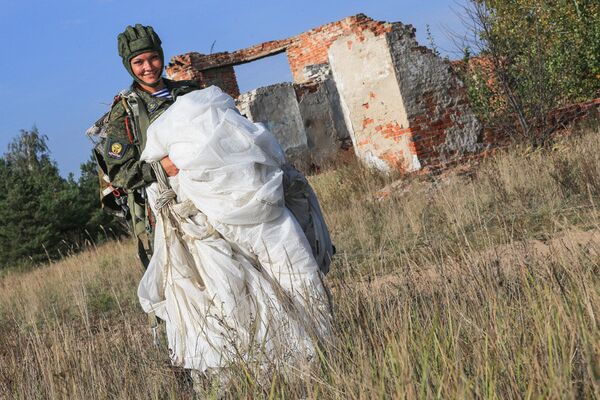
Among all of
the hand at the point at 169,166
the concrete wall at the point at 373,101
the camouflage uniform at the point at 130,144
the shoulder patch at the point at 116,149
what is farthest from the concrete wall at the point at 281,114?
the hand at the point at 169,166

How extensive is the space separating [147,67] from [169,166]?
2.11 ft

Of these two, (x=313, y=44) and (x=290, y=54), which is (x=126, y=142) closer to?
(x=313, y=44)

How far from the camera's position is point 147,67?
3656mm

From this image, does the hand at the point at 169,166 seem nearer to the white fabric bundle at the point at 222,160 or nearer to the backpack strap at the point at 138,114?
the white fabric bundle at the point at 222,160

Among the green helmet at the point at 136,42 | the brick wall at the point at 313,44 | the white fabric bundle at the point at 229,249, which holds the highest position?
the brick wall at the point at 313,44

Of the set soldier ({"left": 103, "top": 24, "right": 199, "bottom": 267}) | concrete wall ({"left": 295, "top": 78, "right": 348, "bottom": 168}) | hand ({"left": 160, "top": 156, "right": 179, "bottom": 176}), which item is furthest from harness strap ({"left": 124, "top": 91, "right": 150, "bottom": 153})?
concrete wall ({"left": 295, "top": 78, "right": 348, "bottom": 168})

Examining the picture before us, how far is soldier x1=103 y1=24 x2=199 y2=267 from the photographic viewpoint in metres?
3.57

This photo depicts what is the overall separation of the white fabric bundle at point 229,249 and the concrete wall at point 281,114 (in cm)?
1372

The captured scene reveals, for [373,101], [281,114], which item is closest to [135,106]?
[373,101]

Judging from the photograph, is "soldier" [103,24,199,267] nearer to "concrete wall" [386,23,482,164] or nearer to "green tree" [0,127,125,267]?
"concrete wall" [386,23,482,164]

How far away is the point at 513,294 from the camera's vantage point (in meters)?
2.75

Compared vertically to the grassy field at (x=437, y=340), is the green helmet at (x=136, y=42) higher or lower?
higher

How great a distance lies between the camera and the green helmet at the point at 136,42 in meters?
3.61

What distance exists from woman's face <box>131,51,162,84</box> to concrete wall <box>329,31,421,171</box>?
22.6 feet
